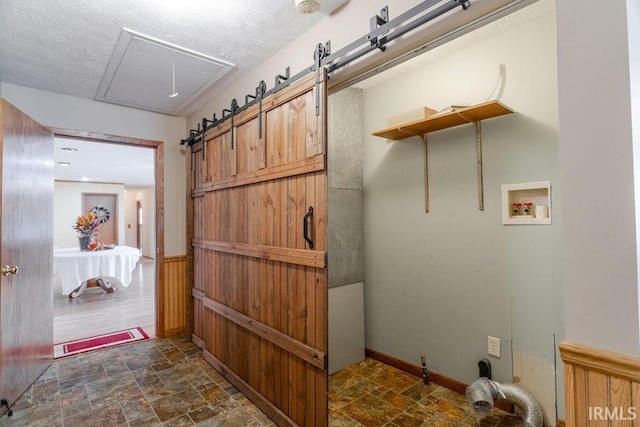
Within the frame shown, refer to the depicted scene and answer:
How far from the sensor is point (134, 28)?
1963mm

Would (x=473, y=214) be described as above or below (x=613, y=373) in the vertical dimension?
above

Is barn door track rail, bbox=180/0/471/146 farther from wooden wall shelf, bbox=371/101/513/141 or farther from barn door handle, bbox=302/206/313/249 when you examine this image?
wooden wall shelf, bbox=371/101/513/141

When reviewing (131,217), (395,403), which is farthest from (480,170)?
(131,217)

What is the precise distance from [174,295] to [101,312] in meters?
1.78

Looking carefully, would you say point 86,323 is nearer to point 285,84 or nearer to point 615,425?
point 285,84

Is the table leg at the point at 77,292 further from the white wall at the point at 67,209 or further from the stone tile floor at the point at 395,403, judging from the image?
the stone tile floor at the point at 395,403

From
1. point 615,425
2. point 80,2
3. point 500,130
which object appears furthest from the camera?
point 500,130

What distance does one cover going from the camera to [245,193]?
2.39 metres

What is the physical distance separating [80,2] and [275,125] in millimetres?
1190

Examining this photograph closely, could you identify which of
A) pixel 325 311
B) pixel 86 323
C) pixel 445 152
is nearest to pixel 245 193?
pixel 325 311

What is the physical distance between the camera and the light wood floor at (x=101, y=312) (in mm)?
3801

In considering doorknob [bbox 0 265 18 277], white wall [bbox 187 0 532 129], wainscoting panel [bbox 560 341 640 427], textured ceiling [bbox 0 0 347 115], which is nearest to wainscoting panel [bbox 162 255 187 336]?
doorknob [bbox 0 265 18 277]

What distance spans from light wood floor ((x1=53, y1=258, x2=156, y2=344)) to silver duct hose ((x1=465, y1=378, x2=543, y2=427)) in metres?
3.26

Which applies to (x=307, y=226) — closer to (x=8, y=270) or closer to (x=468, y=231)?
(x=468, y=231)
